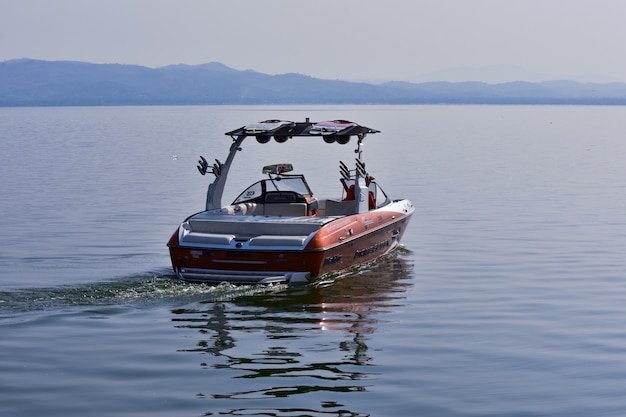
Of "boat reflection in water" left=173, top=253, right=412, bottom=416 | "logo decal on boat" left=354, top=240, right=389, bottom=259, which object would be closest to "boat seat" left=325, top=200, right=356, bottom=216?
"logo decal on boat" left=354, top=240, right=389, bottom=259

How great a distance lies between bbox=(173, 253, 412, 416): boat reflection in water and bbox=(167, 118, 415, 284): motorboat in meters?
0.47

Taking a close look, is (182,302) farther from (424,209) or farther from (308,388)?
(424,209)

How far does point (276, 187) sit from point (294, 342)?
23.6ft

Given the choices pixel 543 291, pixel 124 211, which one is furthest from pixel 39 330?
pixel 124 211

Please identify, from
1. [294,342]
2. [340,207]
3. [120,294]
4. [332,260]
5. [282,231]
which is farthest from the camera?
[340,207]

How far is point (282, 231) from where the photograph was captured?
59.8 feet

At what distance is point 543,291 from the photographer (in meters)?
18.4

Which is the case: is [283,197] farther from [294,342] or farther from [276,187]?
[294,342]

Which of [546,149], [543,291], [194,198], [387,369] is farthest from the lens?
[546,149]

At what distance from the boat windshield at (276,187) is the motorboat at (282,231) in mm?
18

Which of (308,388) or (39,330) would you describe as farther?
(39,330)

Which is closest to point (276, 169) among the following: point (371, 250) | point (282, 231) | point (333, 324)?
point (371, 250)

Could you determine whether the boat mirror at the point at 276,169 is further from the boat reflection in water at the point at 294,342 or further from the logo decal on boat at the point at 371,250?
the boat reflection in water at the point at 294,342

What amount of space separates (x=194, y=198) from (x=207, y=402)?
24231 millimetres
